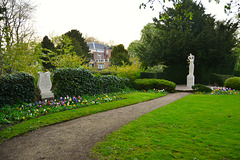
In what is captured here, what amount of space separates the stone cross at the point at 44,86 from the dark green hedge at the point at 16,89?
43 cm

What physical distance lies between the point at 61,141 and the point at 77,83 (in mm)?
5748

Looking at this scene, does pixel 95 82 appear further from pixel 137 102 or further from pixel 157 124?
pixel 157 124

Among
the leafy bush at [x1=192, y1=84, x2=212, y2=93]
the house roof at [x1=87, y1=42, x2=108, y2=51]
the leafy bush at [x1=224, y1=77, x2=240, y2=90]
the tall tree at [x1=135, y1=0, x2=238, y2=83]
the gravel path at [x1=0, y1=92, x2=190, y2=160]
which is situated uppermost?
the house roof at [x1=87, y1=42, x2=108, y2=51]

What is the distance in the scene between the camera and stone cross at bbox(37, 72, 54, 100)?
7.73 metres

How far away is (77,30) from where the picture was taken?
3497 centimetres

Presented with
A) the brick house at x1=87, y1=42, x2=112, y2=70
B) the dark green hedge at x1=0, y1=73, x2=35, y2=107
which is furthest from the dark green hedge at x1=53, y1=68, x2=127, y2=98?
the brick house at x1=87, y1=42, x2=112, y2=70

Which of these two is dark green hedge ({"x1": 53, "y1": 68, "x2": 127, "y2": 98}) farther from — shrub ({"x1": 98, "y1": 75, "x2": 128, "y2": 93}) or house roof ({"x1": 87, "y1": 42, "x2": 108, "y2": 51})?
house roof ({"x1": 87, "y1": 42, "x2": 108, "y2": 51})

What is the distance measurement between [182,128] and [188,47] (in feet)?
57.1

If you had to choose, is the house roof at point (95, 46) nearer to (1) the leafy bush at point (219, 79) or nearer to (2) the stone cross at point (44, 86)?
(1) the leafy bush at point (219, 79)

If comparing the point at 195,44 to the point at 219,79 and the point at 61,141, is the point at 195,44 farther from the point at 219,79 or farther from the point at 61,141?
the point at 61,141

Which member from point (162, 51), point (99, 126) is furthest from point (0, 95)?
point (162, 51)

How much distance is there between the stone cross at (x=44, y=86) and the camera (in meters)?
→ 7.73

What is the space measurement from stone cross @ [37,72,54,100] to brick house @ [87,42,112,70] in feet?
124

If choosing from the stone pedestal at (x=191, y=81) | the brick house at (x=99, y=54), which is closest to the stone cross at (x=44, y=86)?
the stone pedestal at (x=191, y=81)
